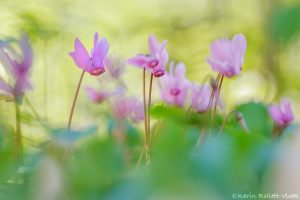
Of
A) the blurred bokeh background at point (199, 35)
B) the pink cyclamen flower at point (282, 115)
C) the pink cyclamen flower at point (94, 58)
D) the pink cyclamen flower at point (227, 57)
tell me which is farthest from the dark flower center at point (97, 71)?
the blurred bokeh background at point (199, 35)

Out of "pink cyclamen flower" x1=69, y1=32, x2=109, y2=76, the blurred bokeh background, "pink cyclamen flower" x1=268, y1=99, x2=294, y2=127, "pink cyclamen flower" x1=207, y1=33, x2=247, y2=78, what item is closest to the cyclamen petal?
"pink cyclamen flower" x1=69, y1=32, x2=109, y2=76

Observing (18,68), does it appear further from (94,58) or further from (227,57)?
(227,57)

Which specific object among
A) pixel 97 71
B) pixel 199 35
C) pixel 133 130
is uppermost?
pixel 199 35

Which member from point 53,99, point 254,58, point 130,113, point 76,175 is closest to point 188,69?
point 254,58

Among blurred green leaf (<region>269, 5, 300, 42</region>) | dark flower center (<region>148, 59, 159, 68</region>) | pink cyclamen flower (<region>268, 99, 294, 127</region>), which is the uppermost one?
blurred green leaf (<region>269, 5, 300, 42</region>)

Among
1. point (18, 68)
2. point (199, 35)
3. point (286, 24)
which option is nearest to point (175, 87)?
point (18, 68)

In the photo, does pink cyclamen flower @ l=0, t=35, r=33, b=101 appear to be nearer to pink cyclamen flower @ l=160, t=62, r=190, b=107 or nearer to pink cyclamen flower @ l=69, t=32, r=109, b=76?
pink cyclamen flower @ l=69, t=32, r=109, b=76
